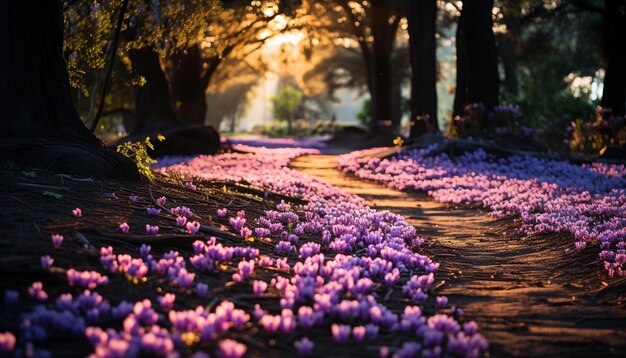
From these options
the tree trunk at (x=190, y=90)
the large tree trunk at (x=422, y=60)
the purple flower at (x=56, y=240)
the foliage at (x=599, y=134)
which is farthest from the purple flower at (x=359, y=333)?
the tree trunk at (x=190, y=90)

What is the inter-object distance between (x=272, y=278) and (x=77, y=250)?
1.54 meters

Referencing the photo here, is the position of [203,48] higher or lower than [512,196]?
higher

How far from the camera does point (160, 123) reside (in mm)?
20203

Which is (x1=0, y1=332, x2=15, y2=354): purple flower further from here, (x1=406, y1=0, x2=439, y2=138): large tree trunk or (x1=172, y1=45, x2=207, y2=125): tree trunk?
(x1=172, y1=45, x2=207, y2=125): tree trunk

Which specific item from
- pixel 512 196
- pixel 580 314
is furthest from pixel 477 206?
pixel 580 314

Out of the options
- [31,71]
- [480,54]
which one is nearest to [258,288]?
[31,71]

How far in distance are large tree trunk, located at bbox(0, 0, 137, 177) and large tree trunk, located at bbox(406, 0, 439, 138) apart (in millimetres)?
16154

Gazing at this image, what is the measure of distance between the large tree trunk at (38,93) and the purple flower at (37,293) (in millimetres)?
3428

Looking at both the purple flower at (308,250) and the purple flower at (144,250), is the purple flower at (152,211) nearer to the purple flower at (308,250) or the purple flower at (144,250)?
the purple flower at (144,250)

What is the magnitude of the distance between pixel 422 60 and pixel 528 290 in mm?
18468

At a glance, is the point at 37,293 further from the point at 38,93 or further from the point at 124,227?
the point at 38,93

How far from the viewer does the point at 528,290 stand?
5117 millimetres

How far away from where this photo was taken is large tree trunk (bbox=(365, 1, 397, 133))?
32875 millimetres

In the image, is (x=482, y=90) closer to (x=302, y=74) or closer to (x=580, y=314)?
(x=580, y=314)
